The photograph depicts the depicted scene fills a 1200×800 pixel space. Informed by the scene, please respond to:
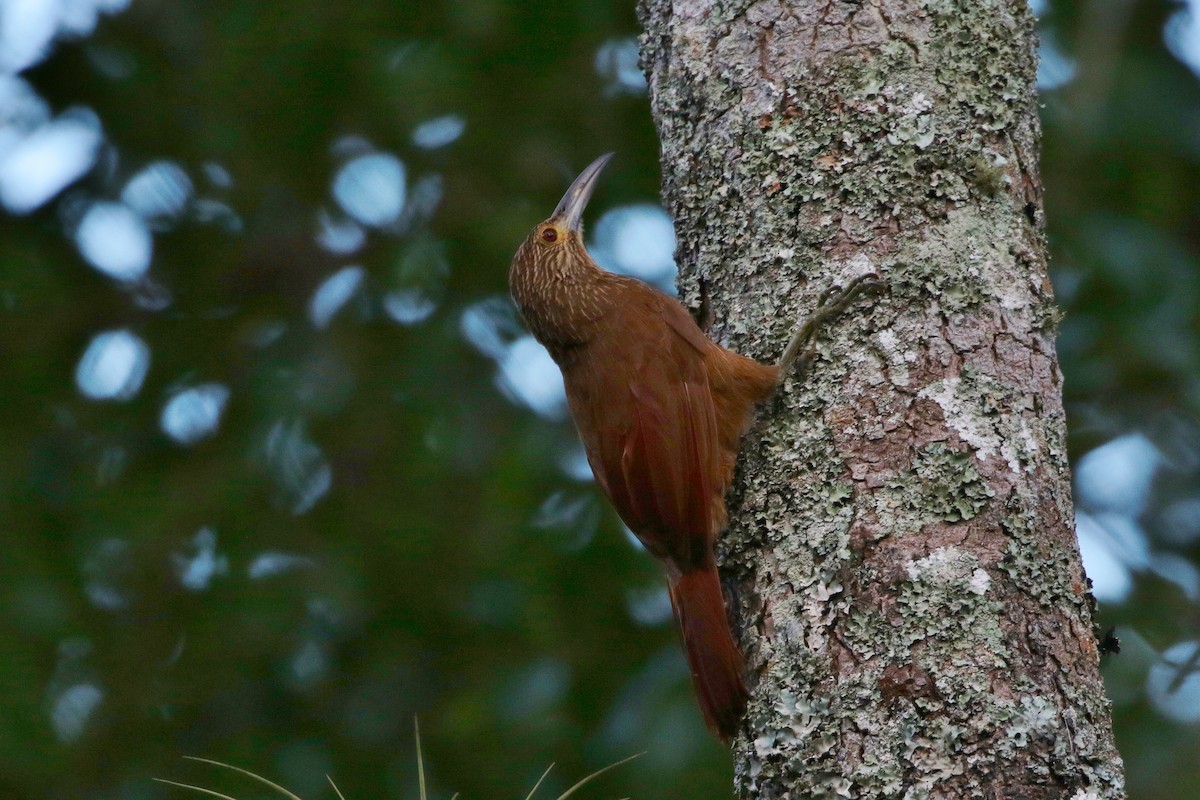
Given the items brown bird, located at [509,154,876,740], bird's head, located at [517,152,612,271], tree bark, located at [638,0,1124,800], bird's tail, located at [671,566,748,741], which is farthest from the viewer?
bird's head, located at [517,152,612,271]

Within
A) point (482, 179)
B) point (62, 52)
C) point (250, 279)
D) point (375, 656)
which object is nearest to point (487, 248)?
point (482, 179)

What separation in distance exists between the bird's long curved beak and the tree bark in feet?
2.96

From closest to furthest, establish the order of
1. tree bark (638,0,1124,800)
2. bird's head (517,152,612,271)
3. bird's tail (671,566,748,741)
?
1. tree bark (638,0,1124,800)
2. bird's tail (671,566,748,741)
3. bird's head (517,152,612,271)

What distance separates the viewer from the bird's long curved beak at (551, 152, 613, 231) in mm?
3424

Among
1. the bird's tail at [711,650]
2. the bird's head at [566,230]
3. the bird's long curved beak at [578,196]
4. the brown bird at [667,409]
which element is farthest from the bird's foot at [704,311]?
the bird's long curved beak at [578,196]

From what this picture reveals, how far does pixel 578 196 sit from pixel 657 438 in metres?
1.05

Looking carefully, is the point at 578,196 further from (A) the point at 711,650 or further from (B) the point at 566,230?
(A) the point at 711,650

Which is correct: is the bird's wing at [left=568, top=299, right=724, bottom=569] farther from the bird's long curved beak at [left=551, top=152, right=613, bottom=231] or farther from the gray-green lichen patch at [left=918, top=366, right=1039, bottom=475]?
the bird's long curved beak at [left=551, top=152, right=613, bottom=231]

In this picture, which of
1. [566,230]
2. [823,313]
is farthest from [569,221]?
[823,313]

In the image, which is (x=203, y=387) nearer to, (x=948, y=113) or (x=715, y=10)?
(x=715, y=10)

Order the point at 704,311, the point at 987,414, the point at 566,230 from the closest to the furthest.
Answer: the point at 987,414 < the point at 704,311 < the point at 566,230

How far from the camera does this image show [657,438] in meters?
2.61

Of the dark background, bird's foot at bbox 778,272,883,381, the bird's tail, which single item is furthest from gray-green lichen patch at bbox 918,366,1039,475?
the dark background

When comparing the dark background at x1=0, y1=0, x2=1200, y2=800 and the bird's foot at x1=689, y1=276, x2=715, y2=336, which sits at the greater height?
the bird's foot at x1=689, y1=276, x2=715, y2=336
